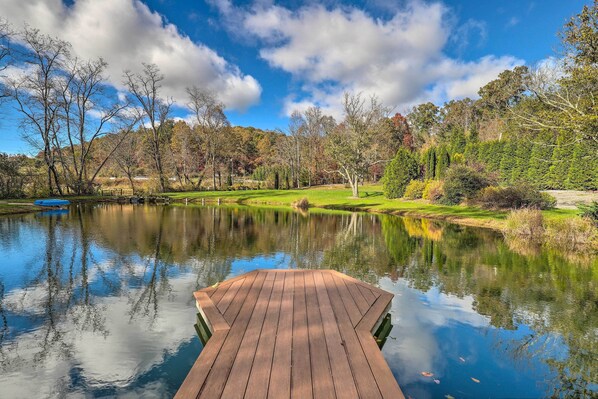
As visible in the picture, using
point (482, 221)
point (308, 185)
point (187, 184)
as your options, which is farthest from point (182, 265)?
point (308, 185)

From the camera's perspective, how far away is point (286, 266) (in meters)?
8.86

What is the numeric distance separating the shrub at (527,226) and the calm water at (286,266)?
1491mm

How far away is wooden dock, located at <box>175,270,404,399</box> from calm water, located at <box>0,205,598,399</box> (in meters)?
0.63

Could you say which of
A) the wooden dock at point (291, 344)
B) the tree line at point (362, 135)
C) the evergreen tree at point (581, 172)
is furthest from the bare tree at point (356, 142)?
the wooden dock at point (291, 344)

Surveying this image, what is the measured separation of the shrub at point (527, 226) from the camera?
12.9m

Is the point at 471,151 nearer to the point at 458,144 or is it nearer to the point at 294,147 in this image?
the point at 458,144

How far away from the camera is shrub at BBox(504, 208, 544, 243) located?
12.9m

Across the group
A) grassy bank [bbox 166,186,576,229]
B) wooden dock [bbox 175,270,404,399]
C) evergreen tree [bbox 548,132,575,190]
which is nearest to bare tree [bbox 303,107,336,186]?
grassy bank [bbox 166,186,576,229]

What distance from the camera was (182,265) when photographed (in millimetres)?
8844

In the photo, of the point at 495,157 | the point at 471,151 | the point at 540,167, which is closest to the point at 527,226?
the point at 540,167

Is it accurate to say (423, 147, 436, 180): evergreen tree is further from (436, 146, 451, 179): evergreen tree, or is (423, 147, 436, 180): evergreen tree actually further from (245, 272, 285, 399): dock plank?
(245, 272, 285, 399): dock plank

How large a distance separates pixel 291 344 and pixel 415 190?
25.9m

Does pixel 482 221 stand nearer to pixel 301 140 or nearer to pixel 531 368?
pixel 531 368

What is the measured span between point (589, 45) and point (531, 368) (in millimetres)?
13533
